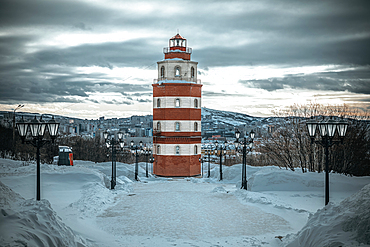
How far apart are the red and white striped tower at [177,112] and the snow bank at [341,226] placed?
28.3 metres

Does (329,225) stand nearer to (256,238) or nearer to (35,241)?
(256,238)

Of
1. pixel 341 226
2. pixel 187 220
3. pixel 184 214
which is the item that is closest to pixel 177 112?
pixel 184 214

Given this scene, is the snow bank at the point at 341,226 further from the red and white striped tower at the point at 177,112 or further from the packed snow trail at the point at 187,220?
the red and white striped tower at the point at 177,112

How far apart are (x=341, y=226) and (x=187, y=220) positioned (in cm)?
559

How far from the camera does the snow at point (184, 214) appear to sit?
6.85m

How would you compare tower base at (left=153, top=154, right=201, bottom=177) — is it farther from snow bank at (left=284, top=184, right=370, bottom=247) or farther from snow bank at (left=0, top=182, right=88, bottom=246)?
snow bank at (left=284, top=184, right=370, bottom=247)

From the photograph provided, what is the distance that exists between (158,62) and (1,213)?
1248 inches

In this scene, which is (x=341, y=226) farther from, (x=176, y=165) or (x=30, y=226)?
(x=176, y=165)

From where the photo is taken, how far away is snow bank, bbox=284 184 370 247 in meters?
6.45

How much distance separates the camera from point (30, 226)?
263 inches

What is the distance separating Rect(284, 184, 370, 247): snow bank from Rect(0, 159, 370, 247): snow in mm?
19

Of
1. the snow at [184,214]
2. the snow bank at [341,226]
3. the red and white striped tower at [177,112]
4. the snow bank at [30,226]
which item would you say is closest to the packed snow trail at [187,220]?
the snow at [184,214]

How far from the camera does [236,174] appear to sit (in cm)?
2988

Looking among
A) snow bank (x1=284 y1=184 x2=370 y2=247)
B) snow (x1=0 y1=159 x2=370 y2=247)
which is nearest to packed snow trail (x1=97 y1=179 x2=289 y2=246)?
snow (x1=0 y1=159 x2=370 y2=247)
